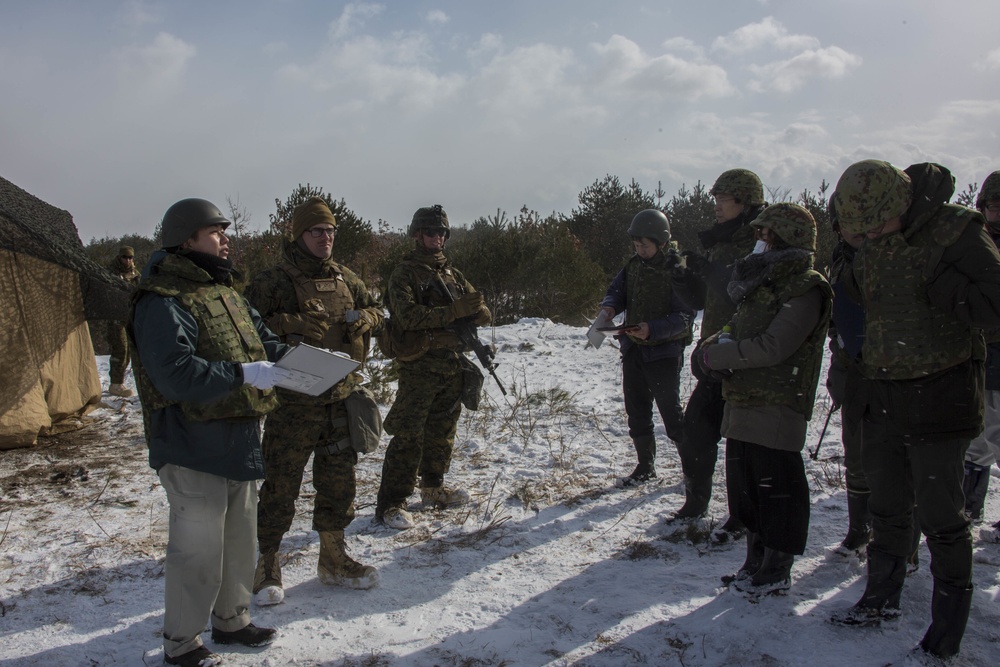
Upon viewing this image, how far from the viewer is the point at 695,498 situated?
4004mm

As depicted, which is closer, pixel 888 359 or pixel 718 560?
pixel 888 359

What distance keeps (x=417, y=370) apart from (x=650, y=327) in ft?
4.77

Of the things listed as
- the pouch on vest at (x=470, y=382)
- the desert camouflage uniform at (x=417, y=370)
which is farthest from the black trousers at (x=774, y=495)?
the desert camouflage uniform at (x=417, y=370)

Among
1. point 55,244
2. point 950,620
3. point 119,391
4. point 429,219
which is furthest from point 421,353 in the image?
point 119,391

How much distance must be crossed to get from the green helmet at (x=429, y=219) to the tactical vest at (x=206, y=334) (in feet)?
5.35

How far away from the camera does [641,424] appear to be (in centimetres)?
462

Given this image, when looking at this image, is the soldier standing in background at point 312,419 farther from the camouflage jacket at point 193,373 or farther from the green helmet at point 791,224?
the green helmet at point 791,224

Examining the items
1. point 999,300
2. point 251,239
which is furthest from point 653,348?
point 251,239

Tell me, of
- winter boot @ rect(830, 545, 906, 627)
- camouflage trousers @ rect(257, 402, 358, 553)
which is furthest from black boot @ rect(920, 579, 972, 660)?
camouflage trousers @ rect(257, 402, 358, 553)

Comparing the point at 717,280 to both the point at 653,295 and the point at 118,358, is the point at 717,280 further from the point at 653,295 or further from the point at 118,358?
the point at 118,358

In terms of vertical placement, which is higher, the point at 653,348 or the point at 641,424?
the point at 653,348

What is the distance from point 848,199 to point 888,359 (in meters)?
0.61

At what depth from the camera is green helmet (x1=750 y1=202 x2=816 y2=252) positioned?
294 centimetres

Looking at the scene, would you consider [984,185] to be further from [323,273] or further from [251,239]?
[251,239]
